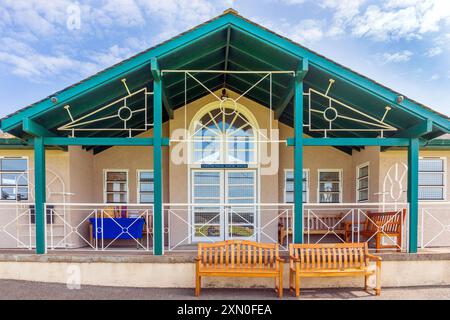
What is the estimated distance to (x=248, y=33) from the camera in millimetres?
6641

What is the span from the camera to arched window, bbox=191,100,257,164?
32.9ft

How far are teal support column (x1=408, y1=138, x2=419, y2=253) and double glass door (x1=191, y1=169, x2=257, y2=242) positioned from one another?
14.0ft

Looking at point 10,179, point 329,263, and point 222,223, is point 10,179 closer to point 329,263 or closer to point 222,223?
point 222,223

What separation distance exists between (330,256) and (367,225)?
3328 millimetres

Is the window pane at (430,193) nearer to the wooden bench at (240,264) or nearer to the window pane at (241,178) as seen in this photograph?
the window pane at (241,178)

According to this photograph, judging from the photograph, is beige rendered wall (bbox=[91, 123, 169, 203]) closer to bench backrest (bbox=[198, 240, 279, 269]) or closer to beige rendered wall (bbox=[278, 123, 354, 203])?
beige rendered wall (bbox=[278, 123, 354, 203])

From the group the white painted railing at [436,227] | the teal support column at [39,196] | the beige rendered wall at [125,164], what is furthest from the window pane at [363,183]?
the teal support column at [39,196]

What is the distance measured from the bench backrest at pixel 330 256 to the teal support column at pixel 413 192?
1.21 metres

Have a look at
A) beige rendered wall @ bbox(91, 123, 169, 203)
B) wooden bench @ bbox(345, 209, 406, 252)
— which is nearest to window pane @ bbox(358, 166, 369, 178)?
wooden bench @ bbox(345, 209, 406, 252)

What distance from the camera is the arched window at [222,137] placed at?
1004cm

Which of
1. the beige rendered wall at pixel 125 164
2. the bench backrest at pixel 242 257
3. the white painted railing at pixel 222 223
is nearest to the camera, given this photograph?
the bench backrest at pixel 242 257

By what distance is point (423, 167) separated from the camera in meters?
9.36

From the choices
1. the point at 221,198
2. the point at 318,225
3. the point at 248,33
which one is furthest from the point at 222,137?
the point at 318,225
